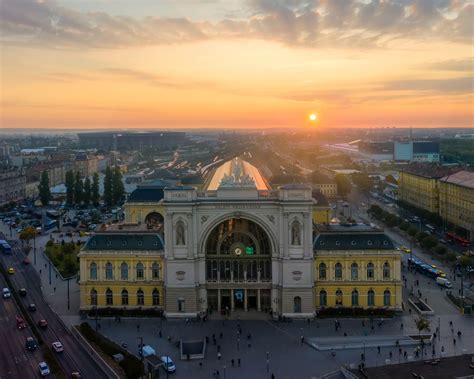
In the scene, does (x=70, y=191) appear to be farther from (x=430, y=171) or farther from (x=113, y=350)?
(x=113, y=350)

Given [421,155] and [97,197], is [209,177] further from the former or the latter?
[421,155]

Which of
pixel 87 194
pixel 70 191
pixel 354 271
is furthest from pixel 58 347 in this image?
pixel 70 191

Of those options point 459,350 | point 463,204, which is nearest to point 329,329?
point 459,350

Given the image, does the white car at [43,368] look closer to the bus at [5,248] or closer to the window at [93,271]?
the window at [93,271]

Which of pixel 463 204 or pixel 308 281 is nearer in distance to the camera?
pixel 308 281

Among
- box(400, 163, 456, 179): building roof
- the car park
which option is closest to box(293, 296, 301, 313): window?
the car park
